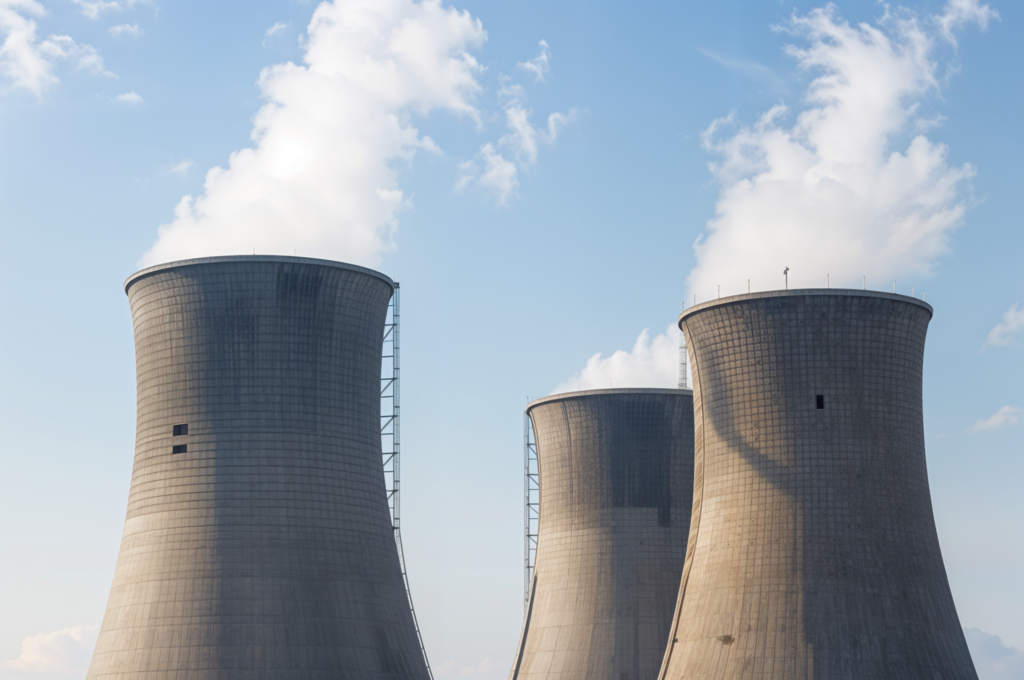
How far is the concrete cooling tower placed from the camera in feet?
149

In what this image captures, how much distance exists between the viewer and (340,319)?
36062 mm

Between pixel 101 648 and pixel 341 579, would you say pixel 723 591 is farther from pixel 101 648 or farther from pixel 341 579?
pixel 101 648

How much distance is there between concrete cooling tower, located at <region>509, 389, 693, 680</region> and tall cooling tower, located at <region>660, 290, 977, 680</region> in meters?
11.9

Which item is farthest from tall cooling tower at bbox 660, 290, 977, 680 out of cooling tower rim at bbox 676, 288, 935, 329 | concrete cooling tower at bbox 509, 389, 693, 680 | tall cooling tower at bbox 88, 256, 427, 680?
concrete cooling tower at bbox 509, 389, 693, 680

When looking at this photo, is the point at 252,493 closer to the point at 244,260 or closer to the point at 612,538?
the point at 244,260

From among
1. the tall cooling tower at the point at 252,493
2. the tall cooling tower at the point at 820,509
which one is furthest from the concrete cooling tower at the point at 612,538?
the tall cooling tower at the point at 820,509

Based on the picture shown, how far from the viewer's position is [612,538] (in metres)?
46.2

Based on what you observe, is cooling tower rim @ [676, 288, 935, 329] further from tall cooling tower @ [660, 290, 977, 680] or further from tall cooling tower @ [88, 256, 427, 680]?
tall cooling tower @ [88, 256, 427, 680]

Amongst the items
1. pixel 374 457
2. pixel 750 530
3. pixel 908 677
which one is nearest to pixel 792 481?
pixel 750 530

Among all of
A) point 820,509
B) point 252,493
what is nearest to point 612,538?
point 820,509

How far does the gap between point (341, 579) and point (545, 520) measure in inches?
601

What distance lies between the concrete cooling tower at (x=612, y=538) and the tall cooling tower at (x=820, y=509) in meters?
11.9

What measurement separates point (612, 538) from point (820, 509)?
592 inches

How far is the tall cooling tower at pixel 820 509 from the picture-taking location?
31.3 meters
